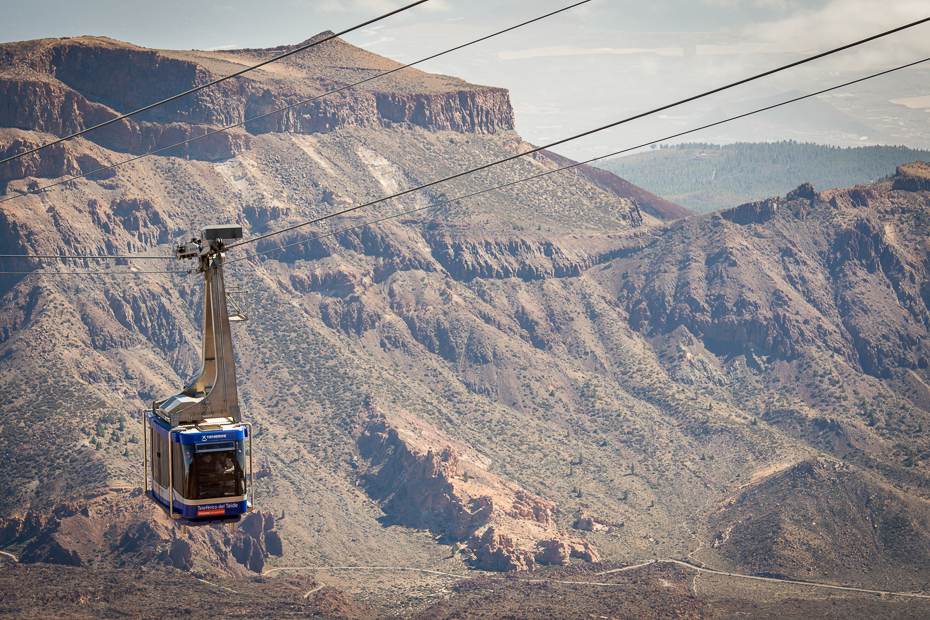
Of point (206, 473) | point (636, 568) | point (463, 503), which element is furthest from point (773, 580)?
point (206, 473)

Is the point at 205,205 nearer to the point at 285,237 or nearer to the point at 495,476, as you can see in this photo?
the point at 285,237

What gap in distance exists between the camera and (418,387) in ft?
535

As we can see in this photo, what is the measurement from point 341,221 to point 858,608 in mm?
99998

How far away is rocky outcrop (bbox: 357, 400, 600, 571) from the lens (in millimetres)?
126062

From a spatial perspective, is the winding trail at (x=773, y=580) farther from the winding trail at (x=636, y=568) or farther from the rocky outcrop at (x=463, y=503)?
the rocky outcrop at (x=463, y=503)

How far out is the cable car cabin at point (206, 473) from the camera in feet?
124

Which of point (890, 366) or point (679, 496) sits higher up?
point (890, 366)

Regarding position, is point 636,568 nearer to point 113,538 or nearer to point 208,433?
point 113,538

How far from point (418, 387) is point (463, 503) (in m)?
34.5

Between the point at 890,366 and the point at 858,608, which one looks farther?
the point at 890,366

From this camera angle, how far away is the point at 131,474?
118 meters

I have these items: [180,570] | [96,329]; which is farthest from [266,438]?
[180,570]

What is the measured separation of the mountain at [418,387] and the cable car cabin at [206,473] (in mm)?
63555

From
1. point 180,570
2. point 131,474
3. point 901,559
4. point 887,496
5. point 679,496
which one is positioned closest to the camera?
point 180,570
